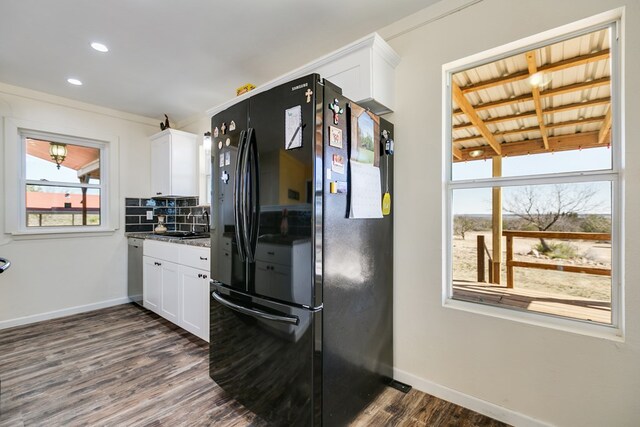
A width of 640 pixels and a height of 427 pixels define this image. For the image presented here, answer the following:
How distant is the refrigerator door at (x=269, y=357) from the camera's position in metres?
1.43

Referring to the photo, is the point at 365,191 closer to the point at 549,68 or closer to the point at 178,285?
the point at 549,68

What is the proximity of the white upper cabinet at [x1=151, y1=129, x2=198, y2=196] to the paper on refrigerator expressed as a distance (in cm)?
287

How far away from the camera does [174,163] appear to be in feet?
12.2

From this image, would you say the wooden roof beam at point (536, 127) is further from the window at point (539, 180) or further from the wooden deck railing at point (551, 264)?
the wooden deck railing at point (551, 264)

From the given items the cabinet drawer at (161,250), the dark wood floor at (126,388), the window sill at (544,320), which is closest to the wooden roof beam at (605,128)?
the window sill at (544,320)

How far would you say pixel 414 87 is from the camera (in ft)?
6.53

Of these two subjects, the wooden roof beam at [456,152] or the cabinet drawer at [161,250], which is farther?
the cabinet drawer at [161,250]

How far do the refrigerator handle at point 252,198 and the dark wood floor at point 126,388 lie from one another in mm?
1023

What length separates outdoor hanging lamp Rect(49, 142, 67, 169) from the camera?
3.41m

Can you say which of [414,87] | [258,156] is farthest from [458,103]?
[258,156]

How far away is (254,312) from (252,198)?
24.7 inches

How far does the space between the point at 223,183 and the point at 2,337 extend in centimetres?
296

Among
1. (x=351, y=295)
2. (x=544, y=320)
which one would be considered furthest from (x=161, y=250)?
(x=544, y=320)

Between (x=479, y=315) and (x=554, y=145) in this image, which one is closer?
(x=554, y=145)
